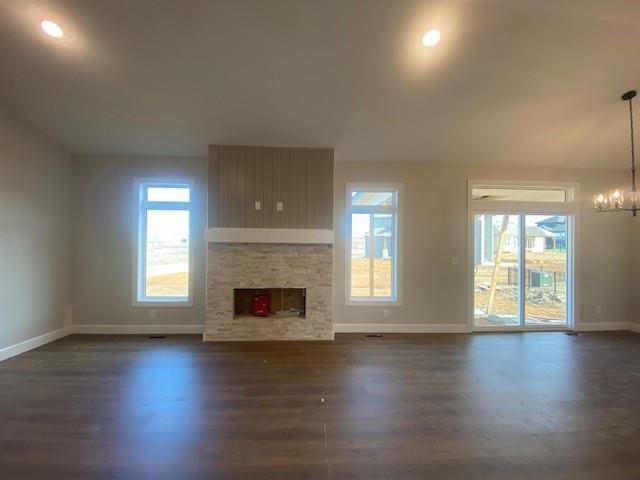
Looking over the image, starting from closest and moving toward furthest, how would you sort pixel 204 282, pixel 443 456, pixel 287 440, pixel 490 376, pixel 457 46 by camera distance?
pixel 443 456 < pixel 287 440 < pixel 457 46 < pixel 490 376 < pixel 204 282

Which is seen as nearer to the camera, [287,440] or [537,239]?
[287,440]

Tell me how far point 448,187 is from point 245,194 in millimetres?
3317

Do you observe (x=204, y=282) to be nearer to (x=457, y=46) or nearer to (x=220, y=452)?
(x=220, y=452)

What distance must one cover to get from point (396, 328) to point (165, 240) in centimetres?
406

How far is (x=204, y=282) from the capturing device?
4.84 m

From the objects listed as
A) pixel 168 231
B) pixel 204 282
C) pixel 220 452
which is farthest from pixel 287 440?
pixel 168 231

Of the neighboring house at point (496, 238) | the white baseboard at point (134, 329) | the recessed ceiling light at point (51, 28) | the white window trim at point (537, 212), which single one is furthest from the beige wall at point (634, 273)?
the recessed ceiling light at point (51, 28)

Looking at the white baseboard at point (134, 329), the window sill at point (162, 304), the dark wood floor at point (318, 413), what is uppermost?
the window sill at point (162, 304)

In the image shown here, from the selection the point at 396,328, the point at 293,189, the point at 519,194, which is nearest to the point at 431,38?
the point at 293,189

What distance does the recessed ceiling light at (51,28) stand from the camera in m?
2.75

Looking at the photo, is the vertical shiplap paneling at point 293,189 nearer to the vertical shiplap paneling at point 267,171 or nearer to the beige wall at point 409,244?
the vertical shiplap paneling at point 267,171

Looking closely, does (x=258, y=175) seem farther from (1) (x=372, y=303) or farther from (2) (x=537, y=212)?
(2) (x=537, y=212)

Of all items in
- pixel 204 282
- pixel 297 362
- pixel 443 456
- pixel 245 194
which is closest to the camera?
pixel 443 456

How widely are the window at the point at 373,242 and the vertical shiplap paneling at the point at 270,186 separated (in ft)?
2.42
